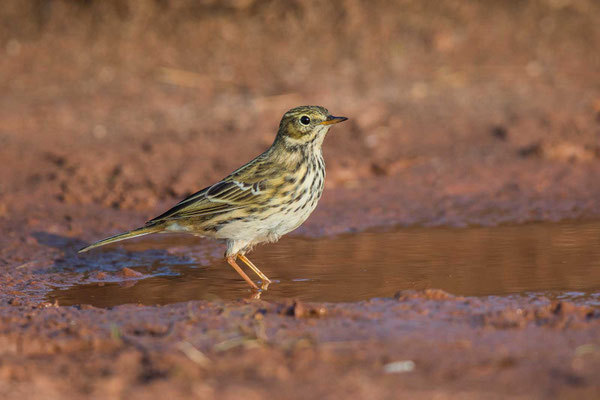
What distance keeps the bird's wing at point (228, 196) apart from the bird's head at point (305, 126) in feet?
1.09

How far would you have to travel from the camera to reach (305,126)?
6746 millimetres

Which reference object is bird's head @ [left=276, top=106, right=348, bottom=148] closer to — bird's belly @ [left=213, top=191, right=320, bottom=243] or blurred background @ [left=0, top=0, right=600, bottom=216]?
bird's belly @ [left=213, top=191, right=320, bottom=243]

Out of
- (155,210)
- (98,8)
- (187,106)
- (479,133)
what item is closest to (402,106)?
(479,133)

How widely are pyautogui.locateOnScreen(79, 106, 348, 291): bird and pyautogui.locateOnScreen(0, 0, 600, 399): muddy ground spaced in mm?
524

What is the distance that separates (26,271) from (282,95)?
507 cm

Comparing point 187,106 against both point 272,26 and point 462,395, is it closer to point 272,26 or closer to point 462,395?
point 272,26

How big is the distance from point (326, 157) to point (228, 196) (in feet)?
9.88

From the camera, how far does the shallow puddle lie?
596 cm

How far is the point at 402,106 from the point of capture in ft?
35.7

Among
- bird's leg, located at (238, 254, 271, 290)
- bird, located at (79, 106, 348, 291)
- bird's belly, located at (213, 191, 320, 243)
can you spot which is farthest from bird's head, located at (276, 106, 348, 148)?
A: bird's leg, located at (238, 254, 271, 290)

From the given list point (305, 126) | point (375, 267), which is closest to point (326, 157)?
point (305, 126)

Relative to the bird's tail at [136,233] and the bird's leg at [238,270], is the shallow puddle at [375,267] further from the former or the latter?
the bird's tail at [136,233]

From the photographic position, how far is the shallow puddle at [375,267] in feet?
19.6

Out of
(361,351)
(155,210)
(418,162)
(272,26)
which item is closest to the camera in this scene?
(361,351)
